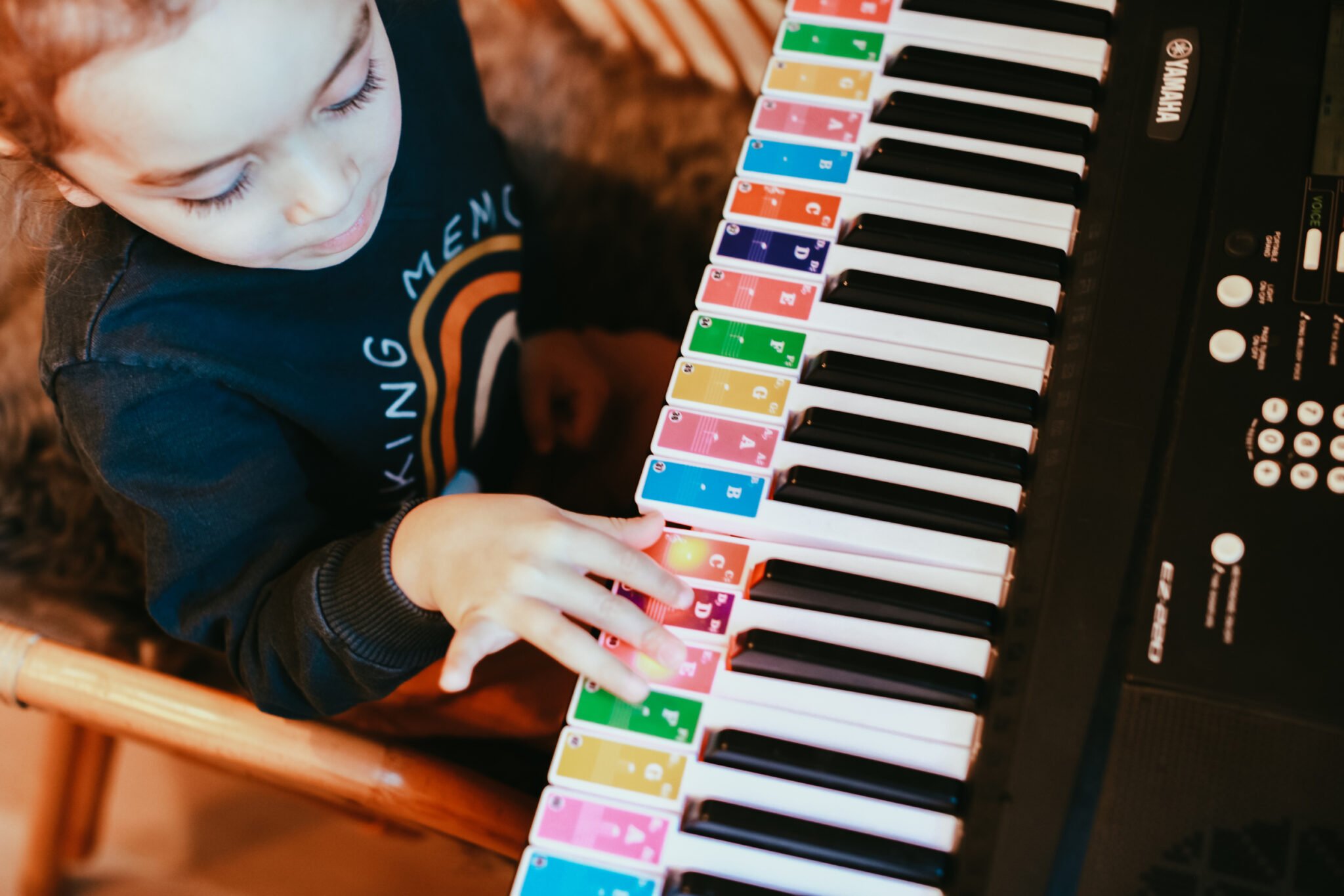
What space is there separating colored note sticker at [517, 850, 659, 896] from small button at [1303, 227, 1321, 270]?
→ 1.88 feet

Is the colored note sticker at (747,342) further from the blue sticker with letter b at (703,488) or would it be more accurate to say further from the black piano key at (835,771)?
the black piano key at (835,771)

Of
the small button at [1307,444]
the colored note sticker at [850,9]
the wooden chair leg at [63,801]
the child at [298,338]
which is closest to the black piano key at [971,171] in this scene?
the colored note sticker at [850,9]

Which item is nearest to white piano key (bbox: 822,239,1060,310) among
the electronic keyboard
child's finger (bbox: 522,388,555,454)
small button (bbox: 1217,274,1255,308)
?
the electronic keyboard

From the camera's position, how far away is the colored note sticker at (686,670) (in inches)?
24.6

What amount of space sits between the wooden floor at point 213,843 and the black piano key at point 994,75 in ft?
3.71

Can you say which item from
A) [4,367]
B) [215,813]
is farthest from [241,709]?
[215,813]

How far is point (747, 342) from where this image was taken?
2.30 ft

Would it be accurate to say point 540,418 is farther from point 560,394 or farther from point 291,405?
point 291,405

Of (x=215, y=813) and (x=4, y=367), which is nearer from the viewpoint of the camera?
(x=4, y=367)

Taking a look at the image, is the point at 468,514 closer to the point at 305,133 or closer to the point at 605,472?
the point at 305,133

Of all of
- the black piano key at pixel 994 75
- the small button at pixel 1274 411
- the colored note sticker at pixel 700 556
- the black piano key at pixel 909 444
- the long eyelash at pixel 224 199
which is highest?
the black piano key at pixel 994 75

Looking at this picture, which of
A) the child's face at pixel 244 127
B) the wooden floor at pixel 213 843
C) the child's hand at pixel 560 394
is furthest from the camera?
the wooden floor at pixel 213 843

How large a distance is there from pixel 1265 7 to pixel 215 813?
1548 mm

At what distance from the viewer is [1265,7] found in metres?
0.74
